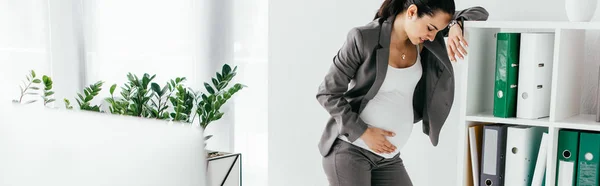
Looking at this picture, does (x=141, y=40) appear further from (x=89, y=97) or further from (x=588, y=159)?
(x=588, y=159)

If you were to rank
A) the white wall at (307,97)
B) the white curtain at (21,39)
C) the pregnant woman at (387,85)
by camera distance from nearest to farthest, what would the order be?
the pregnant woman at (387,85)
the white wall at (307,97)
the white curtain at (21,39)

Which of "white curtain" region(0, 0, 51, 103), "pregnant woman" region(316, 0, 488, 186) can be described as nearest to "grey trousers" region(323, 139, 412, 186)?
"pregnant woman" region(316, 0, 488, 186)

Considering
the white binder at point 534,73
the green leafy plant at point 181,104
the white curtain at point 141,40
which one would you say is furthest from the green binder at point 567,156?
the white curtain at point 141,40

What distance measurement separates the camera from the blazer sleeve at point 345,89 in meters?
2.12

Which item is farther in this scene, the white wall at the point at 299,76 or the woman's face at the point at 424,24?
the white wall at the point at 299,76

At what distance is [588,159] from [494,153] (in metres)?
0.28

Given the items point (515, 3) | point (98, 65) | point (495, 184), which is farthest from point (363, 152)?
point (98, 65)

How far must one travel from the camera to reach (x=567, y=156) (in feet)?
6.45

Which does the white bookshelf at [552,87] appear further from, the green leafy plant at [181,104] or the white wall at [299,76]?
the green leafy plant at [181,104]

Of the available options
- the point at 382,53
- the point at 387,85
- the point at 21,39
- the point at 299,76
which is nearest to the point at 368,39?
the point at 382,53

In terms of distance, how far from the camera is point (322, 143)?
2281 mm

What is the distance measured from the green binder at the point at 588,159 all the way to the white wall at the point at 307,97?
2.04ft

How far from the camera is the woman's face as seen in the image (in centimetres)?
206

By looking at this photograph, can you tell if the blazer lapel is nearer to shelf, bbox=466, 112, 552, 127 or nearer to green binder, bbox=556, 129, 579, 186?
shelf, bbox=466, 112, 552, 127
